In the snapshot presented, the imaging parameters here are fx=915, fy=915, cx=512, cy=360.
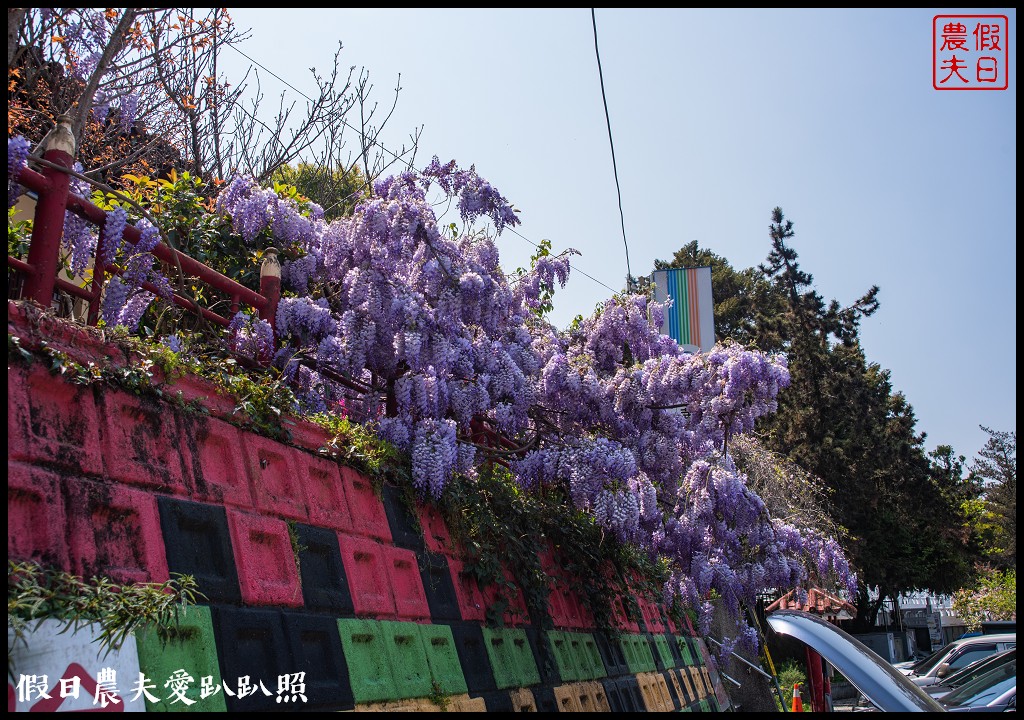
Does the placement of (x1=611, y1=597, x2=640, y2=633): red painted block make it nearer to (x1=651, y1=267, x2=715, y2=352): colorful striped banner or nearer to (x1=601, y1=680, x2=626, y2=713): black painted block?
(x1=601, y1=680, x2=626, y2=713): black painted block

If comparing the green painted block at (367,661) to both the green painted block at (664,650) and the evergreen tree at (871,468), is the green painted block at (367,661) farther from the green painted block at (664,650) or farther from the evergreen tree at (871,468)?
the evergreen tree at (871,468)

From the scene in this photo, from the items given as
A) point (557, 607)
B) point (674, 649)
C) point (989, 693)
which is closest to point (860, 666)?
point (557, 607)

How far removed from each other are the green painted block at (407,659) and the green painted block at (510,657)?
935 mm

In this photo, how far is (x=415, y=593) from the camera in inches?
219

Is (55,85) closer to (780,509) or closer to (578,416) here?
(578,416)

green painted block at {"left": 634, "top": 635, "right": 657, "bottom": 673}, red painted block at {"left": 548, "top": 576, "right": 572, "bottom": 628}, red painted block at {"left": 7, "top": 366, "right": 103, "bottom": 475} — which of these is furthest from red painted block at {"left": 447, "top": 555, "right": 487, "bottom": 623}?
green painted block at {"left": 634, "top": 635, "right": 657, "bottom": 673}

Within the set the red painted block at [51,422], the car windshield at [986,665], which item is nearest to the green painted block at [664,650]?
the car windshield at [986,665]

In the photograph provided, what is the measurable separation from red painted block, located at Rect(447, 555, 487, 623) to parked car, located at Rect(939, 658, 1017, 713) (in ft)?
11.8

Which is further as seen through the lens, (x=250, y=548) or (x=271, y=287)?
(x=271, y=287)

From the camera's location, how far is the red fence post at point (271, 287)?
252 inches

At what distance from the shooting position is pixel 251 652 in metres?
4.02

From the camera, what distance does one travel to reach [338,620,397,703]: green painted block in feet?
14.9

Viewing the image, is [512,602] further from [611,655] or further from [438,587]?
[611,655]

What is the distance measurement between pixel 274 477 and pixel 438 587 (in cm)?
158
